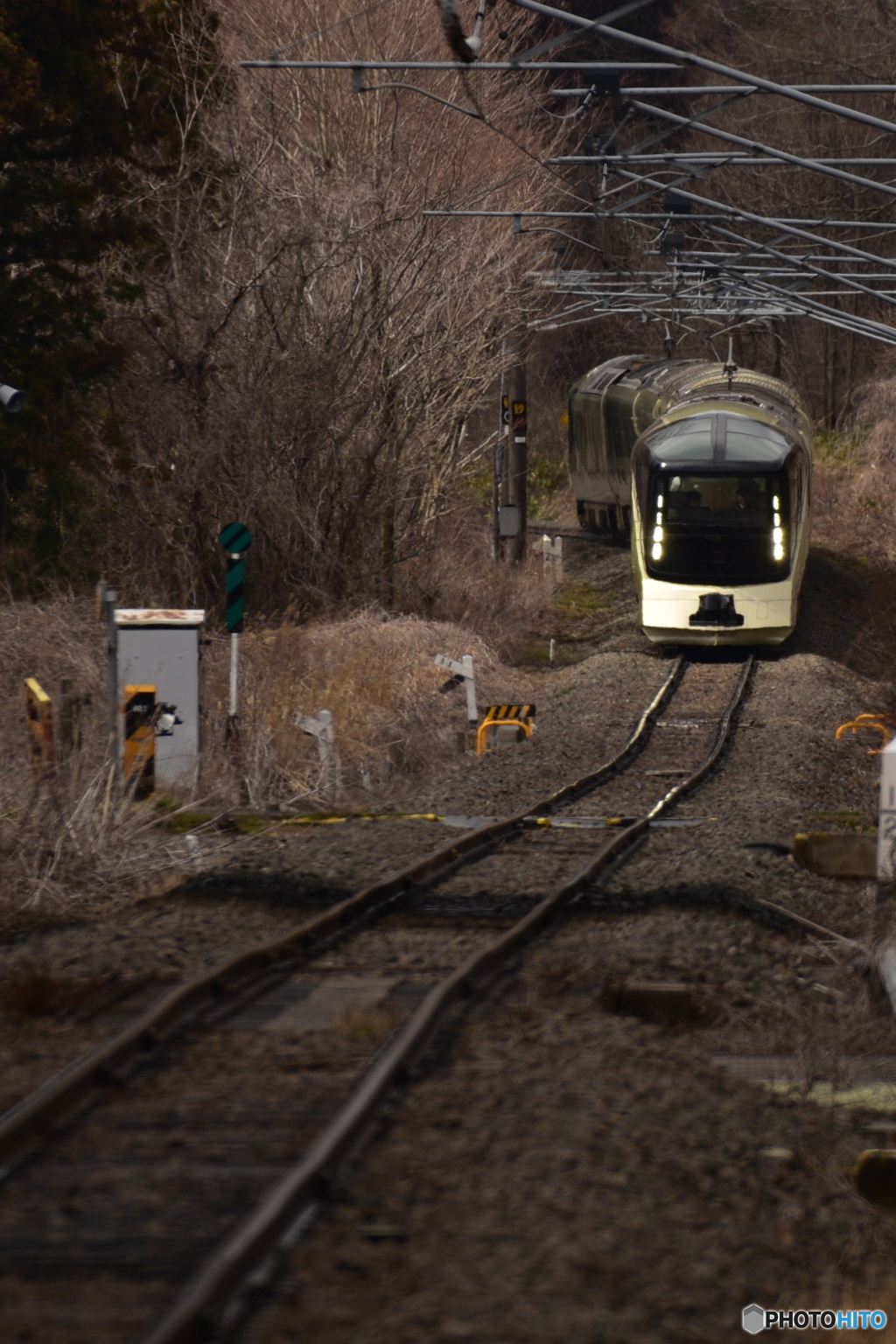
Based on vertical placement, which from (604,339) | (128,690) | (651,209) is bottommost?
(128,690)

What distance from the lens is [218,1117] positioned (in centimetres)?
563

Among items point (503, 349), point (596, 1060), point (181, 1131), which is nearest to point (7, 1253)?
point (181, 1131)

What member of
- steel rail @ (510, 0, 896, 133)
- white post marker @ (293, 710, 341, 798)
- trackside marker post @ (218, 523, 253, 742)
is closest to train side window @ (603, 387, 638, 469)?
trackside marker post @ (218, 523, 253, 742)

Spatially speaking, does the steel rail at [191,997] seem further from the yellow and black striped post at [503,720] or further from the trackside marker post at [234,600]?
the yellow and black striped post at [503,720]

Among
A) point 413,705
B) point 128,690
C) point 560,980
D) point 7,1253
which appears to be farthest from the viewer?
point 413,705

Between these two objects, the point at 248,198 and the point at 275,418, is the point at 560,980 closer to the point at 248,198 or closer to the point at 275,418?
the point at 275,418

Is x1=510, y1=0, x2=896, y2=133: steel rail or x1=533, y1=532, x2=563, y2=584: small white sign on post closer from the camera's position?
x1=510, y1=0, x2=896, y2=133: steel rail

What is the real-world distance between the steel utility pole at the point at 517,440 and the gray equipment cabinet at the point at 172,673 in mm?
15313

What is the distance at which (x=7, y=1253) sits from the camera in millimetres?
4562

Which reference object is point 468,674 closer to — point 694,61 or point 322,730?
point 322,730

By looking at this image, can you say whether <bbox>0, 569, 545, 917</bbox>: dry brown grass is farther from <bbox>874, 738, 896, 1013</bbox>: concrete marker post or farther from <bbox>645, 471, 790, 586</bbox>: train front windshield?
<bbox>874, 738, 896, 1013</bbox>: concrete marker post

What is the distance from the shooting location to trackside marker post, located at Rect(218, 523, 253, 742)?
48.8ft

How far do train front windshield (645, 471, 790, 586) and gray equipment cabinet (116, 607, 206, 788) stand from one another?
373 inches

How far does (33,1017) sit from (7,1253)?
2608mm
